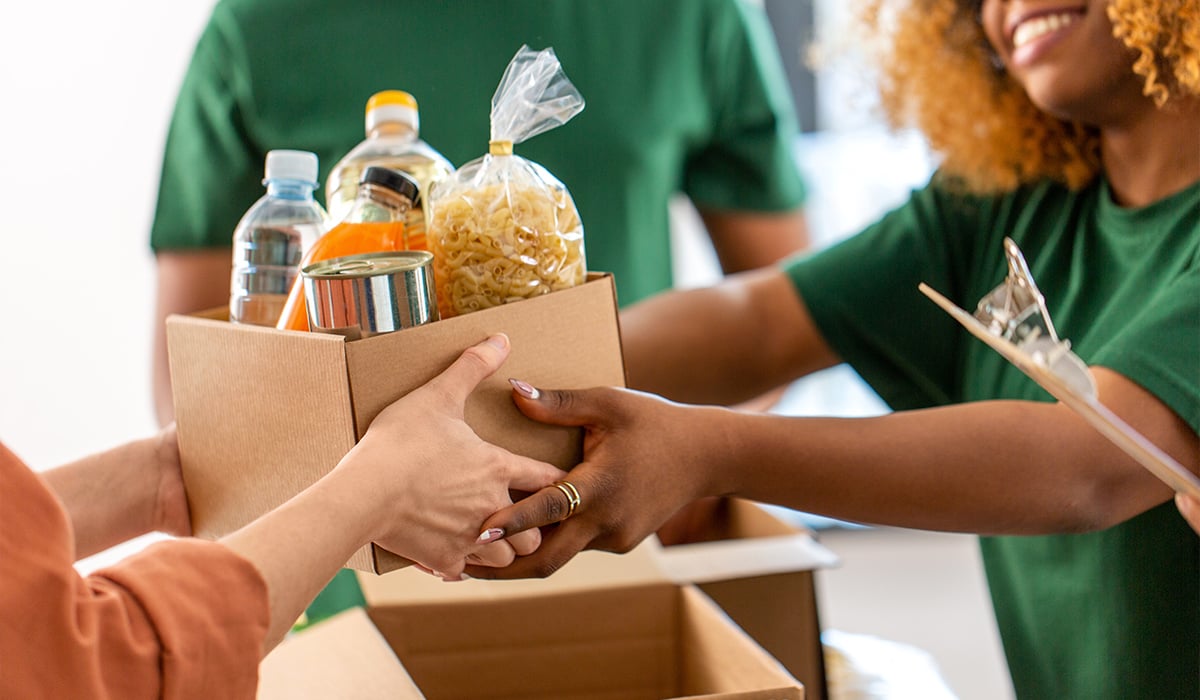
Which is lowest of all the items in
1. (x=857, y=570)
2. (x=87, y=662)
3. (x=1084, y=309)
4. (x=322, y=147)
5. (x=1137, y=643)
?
(x=857, y=570)

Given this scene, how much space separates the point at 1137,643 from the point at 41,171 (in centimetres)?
271

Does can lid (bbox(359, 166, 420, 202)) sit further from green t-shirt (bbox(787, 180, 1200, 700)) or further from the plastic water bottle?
green t-shirt (bbox(787, 180, 1200, 700))

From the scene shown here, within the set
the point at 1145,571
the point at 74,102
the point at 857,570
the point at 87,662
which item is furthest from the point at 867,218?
the point at 87,662

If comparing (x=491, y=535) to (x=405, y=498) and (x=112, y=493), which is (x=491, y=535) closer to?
(x=405, y=498)

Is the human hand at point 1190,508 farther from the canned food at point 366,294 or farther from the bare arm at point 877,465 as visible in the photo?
the canned food at point 366,294

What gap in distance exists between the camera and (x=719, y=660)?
968 mm

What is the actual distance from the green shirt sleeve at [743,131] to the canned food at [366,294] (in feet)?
3.08

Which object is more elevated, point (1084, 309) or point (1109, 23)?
point (1109, 23)

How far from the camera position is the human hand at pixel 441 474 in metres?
0.76

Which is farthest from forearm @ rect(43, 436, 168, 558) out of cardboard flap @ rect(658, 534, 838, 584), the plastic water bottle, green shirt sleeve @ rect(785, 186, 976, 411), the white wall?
the white wall

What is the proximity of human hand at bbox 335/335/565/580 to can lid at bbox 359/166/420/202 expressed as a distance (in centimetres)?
13

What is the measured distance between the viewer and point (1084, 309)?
1099 mm

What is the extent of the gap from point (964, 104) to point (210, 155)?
3.20 feet

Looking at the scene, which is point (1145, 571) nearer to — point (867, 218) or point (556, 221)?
point (556, 221)
